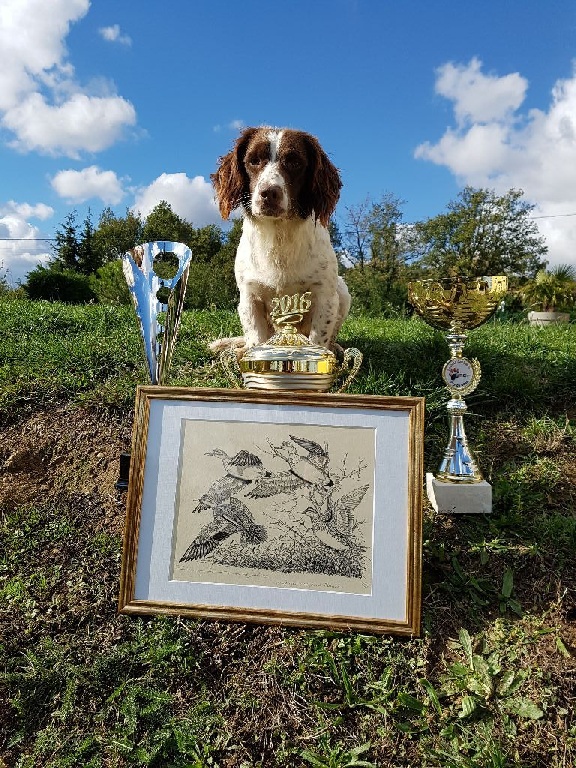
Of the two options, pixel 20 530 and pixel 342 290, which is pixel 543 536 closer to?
pixel 342 290

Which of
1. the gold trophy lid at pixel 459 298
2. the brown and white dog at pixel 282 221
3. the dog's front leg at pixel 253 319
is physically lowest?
the gold trophy lid at pixel 459 298

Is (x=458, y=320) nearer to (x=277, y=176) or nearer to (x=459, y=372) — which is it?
(x=459, y=372)

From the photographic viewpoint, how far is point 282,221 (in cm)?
322

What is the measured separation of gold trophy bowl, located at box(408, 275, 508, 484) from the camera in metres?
2.57

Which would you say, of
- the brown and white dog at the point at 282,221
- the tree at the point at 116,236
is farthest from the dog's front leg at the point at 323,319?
the tree at the point at 116,236

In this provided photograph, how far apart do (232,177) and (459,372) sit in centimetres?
158

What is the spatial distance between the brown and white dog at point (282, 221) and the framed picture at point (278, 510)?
4.34 ft

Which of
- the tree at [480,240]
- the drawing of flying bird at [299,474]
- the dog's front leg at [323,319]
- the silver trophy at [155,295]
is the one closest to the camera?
the drawing of flying bird at [299,474]

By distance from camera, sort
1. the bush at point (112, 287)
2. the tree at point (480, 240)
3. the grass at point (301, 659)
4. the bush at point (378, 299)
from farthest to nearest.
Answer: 1. the tree at point (480, 240)
2. the bush at point (112, 287)
3. the bush at point (378, 299)
4. the grass at point (301, 659)

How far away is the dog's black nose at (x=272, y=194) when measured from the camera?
296cm

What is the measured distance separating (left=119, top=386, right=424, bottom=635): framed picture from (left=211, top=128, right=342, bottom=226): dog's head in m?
1.24

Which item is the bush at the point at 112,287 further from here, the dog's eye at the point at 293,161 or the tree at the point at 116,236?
the tree at the point at 116,236

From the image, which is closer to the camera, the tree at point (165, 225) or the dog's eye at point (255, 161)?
the dog's eye at point (255, 161)

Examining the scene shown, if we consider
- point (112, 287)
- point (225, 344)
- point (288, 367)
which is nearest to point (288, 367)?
point (288, 367)
